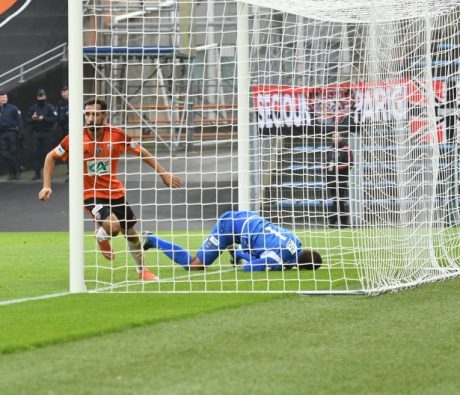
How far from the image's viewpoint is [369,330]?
8102 mm

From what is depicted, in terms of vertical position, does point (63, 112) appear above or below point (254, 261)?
above

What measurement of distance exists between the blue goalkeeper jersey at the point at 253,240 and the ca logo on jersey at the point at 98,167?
1271 millimetres

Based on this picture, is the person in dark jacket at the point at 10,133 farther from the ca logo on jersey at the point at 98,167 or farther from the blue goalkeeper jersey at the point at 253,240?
the ca logo on jersey at the point at 98,167

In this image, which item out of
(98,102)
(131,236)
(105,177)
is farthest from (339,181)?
(98,102)

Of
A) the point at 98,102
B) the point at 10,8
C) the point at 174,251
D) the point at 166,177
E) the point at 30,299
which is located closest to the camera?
the point at 30,299

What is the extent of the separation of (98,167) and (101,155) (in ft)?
0.39

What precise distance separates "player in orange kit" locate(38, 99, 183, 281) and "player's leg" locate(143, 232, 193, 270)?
115 millimetres

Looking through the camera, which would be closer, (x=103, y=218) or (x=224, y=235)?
(x=103, y=218)

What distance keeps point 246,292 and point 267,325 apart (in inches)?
89.9

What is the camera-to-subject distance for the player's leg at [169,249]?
12273 millimetres

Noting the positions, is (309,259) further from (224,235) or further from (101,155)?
(101,155)

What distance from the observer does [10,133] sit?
30.0m

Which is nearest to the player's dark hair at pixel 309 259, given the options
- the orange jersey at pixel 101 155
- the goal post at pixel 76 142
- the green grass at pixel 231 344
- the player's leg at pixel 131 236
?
the player's leg at pixel 131 236

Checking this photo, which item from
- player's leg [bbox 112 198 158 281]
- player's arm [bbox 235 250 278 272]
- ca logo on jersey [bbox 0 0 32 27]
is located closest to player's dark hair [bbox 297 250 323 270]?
player's arm [bbox 235 250 278 272]
